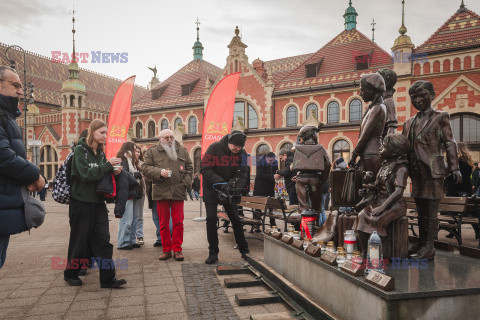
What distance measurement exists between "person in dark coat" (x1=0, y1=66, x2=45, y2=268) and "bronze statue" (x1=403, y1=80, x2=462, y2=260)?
3.78 metres

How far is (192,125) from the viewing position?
32719 mm

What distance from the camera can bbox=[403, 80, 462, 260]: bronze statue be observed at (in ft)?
12.5

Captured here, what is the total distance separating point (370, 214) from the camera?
3549 millimetres

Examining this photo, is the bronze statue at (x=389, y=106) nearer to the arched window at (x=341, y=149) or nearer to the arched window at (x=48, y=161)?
the arched window at (x=341, y=149)

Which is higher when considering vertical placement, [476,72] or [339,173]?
[476,72]

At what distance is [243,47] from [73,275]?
28824 millimetres

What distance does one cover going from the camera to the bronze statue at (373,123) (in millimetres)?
4156

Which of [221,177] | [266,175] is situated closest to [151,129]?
[266,175]

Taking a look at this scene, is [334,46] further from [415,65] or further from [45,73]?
[45,73]

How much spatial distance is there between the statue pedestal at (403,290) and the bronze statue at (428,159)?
326 mm

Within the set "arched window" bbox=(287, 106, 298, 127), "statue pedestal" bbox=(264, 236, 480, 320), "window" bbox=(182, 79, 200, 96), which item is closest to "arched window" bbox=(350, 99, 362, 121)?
"arched window" bbox=(287, 106, 298, 127)

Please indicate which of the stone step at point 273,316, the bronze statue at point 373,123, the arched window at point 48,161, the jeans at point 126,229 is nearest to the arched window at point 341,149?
the jeans at point 126,229

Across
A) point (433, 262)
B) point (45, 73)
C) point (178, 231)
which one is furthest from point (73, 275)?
point (45, 73)

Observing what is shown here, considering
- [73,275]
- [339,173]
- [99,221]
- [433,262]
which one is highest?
[339,173]
